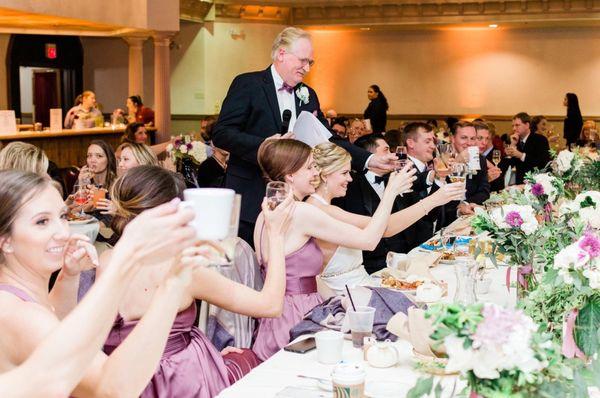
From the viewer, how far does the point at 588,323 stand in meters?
2.00

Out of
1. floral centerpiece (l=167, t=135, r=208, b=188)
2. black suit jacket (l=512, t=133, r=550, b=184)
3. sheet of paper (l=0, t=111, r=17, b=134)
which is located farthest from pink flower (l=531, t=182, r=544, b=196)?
sheet of paper (l=0, t=111, r=17, b=134)

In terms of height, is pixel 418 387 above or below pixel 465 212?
above

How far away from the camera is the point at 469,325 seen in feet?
4.38

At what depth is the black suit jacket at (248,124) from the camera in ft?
13.7

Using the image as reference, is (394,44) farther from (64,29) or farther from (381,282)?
(381,282)

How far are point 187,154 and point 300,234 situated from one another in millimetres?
3906

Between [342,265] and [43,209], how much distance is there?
2108mm

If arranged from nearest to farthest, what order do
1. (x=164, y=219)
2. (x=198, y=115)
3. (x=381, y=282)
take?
(x=164, y=219) < (x=381, y=282) < (x=198, y=115)

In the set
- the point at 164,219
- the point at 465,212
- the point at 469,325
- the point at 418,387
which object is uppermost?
the point at 164,219

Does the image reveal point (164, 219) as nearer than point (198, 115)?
Yes

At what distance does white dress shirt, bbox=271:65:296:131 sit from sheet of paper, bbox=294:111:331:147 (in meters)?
0.11

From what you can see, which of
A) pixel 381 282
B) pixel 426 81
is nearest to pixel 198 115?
pixel 426 81

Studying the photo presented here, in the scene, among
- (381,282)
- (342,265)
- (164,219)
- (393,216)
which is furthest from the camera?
(393,216)

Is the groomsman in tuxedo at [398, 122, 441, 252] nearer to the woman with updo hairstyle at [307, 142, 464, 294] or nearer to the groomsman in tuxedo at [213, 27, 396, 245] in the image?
the woman with updo hairstyle at [307, 142, 464, 294]
